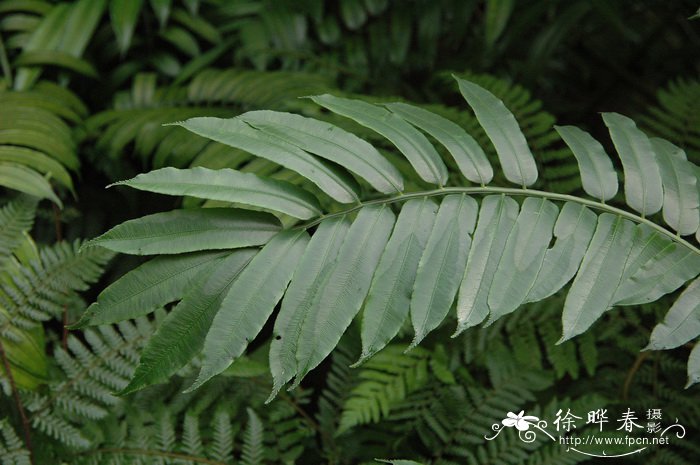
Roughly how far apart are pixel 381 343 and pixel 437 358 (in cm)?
67

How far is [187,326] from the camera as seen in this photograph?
2.73 feet

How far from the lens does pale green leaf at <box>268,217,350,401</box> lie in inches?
32.5

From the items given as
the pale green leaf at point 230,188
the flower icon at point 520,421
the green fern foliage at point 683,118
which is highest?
the green fern foliage at point 683,118

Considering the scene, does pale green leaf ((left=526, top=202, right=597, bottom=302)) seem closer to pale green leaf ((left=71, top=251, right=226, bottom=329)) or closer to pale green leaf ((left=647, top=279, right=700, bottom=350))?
pale green leaf ((left=647, top=279, right=700, bottom=350))

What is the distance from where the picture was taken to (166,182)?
856 millimetres

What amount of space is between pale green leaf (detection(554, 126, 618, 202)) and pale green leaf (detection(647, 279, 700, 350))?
0.67ft

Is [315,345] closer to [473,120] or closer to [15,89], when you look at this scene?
[473,120]

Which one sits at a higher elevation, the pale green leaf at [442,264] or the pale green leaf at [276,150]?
the pale green leaf at [276,150]

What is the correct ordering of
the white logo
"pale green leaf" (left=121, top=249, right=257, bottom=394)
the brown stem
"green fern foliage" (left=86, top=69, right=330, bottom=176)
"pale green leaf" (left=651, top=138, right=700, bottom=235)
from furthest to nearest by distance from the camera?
"green fern foliage" (left=86, top=69, right=330, bottom=176)
the white logo
the brown stem
"pale green leaf" (left=651, top=138, right=700, bottom=235)
"pale green leaf" (left=121, top=249, right=257, bottom=394)

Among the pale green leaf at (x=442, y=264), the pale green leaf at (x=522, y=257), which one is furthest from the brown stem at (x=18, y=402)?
the pale green leaf at (x=522, y=257)

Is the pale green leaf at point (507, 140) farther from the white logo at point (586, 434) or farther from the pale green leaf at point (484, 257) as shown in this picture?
the white logo at point (586, 434)

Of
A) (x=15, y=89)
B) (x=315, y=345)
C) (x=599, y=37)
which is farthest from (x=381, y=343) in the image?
(x=599, y=37)

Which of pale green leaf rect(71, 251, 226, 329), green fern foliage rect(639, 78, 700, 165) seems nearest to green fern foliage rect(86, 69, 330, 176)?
pale green leaf rect(71, 251, 226, 329)

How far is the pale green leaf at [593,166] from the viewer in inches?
40.6
